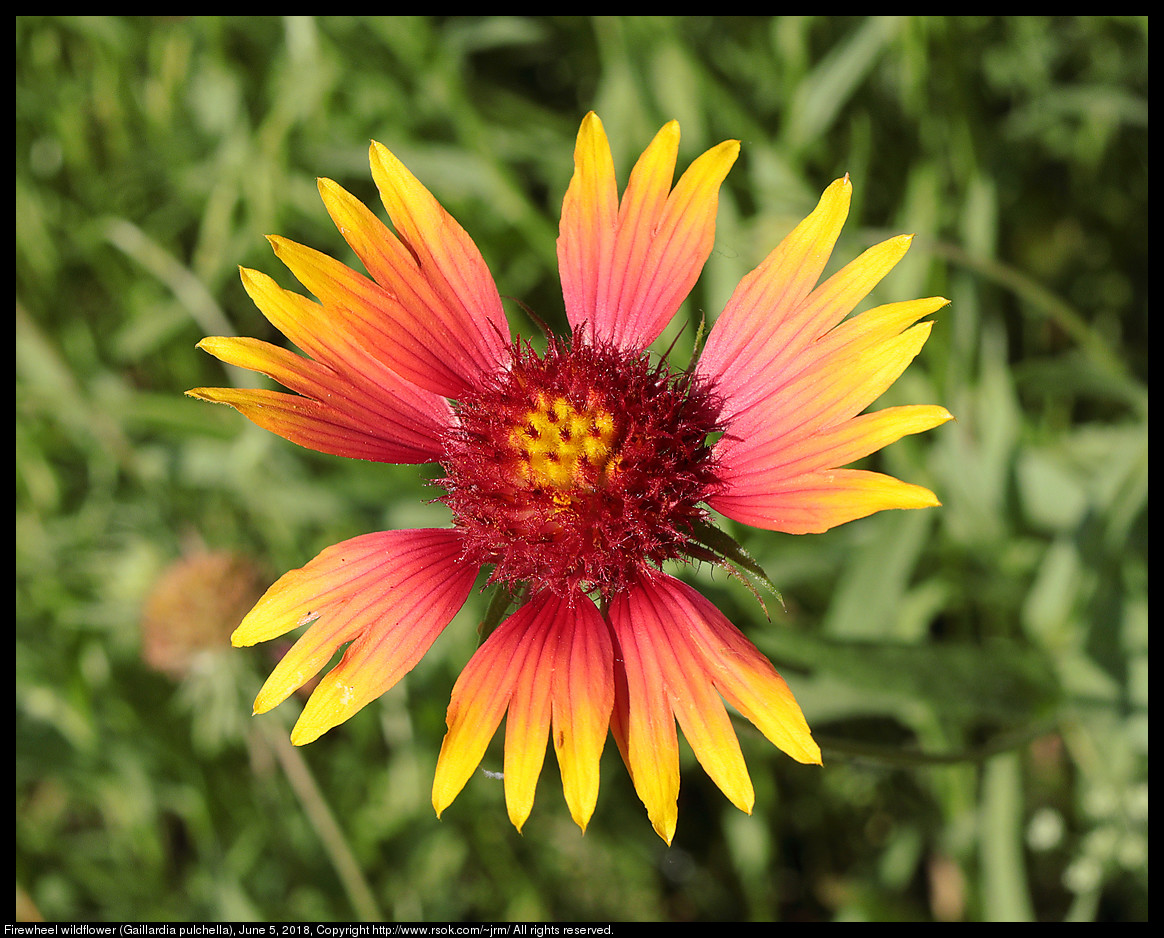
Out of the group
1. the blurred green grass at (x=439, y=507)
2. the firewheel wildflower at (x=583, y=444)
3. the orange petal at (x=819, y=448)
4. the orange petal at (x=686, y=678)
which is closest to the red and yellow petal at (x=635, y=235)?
the firewheel wildflower at (x=583, y=444)

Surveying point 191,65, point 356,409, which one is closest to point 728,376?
point 356,409

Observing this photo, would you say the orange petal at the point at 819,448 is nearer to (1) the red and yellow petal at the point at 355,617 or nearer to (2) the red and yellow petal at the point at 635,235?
(2) the red and yellow petal at the point at 635,235

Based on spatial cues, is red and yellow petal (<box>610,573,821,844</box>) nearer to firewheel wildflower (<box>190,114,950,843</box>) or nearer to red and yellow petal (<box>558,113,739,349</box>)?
firewheel wildflower (<box>190,114,950,843</box>)

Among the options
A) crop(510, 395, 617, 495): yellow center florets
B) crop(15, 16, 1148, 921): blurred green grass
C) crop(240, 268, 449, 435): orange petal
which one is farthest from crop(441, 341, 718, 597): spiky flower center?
crop(15, 16, 1148, 921): blurred green grass

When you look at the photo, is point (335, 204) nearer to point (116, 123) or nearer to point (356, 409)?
point (356, 409)

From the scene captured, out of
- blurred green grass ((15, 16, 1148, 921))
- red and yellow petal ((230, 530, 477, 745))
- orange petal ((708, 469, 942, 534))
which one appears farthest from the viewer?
blurred green grass ((15, 16, 1148, 921))

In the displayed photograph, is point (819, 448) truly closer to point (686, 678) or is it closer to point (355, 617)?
point (686, 678)

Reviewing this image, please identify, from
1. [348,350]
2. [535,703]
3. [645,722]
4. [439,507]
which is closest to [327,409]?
[348,350]
